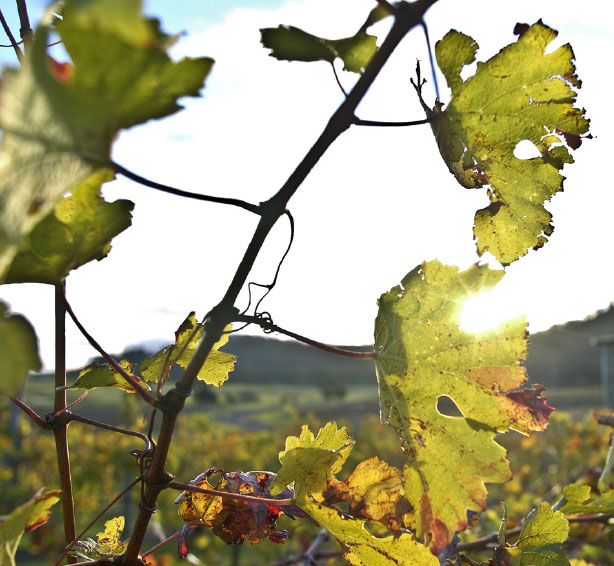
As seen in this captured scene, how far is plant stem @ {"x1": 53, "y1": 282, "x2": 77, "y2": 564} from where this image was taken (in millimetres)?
780

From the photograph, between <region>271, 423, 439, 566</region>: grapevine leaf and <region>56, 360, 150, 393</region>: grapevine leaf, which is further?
<region>56, 360, 150, 393</region>: grapevine leaf

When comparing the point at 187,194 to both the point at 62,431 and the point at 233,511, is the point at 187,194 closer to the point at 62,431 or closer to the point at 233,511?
the point at 62,431

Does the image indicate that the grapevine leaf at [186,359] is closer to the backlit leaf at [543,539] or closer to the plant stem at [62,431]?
the plant stem at [62,431]

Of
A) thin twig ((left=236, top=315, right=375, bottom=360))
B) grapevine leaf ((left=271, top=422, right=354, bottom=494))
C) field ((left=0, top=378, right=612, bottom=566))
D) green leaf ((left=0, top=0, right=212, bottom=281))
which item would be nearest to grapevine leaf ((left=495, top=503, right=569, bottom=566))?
grapevine leaf ((left=271, top=422, right=354, bottom=494))

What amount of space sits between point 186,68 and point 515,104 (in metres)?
0.48

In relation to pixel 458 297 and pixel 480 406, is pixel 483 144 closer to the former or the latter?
pixel 458 297

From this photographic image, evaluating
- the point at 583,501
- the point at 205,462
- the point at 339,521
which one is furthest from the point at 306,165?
the point at 205,462

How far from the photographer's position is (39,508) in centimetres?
75

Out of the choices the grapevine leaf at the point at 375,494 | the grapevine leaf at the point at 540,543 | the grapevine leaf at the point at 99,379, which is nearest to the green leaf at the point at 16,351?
the grapevine leaf at the point at 99,379

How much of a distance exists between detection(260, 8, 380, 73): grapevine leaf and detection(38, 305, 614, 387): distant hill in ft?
90.7

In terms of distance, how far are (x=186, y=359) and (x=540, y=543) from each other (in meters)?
0.62

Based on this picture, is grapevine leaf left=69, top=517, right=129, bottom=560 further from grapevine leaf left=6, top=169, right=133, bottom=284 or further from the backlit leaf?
the backlit leaf

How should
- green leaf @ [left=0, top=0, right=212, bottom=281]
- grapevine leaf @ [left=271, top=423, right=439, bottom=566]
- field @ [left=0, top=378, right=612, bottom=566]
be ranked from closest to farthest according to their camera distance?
green leaf @ [left=0, top=0, right=212, bottom=281] < grapevine leaf @ [left=271, top=423, right=439, bottom=566] < field @ [left=0, top=378, right=612, bottom=566]

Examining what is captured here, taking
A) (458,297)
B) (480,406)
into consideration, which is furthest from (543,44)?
(480,406)
